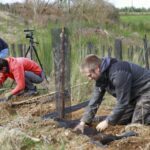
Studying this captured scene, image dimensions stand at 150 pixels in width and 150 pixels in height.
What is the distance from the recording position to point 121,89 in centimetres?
584

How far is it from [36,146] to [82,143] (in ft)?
1.60

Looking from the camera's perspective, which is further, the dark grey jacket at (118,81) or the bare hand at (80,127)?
the bare hand at (80,127)

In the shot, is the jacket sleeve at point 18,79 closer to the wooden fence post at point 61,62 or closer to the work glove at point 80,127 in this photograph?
the wooden fence post at point 61,62

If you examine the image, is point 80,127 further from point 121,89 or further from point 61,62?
point 61,62

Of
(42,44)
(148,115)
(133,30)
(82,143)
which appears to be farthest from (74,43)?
(133,30)

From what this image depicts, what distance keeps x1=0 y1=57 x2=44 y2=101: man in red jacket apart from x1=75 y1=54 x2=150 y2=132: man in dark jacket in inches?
94.6

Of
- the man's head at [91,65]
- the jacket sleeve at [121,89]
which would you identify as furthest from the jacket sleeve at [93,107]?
the man's head at [91,65]

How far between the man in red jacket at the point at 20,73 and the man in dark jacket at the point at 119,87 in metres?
2.40

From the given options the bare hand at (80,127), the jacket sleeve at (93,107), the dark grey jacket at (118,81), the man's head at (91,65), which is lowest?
the bare hand at (80,127)

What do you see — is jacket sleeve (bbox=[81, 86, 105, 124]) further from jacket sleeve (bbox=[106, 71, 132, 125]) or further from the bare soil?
jacket sleeve (bbox=[106, 71, 132, 125])

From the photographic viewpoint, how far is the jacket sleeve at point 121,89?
5.82 metres

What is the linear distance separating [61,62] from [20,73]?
194 cm

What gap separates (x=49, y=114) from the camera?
7277 millimetres

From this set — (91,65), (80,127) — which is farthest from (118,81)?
(80,127)
